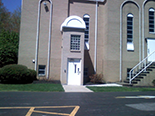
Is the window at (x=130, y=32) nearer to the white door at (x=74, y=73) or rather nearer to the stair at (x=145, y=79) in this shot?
the stair at (x=145, y=79)

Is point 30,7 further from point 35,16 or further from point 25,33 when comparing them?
point 25,33

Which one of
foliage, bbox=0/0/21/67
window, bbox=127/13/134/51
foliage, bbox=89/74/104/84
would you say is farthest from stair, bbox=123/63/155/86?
foliage, bbox=0/0/21/67

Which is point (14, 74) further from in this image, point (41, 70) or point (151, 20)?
point (151, 20)

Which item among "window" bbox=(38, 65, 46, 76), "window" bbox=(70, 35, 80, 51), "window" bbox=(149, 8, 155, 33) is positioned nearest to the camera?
"window" bbox=(70, 35, 80, 51)

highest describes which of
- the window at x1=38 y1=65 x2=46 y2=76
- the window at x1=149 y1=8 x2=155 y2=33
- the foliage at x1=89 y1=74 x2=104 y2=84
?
the window at x1=149 y1=8 x2=155 y2=33

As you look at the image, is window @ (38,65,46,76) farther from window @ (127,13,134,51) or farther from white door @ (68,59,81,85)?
window @ (127,13,134,51)

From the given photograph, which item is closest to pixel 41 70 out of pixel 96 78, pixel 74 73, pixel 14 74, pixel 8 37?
pixel 14 74

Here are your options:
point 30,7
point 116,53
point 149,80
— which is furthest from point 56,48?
point 149,80

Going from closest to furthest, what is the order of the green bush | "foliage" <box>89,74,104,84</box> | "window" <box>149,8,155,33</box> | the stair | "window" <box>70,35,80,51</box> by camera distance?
the green bush < the stair < "window" <box>70,35,80,51</box> < "foliage" <box>89,74,104,84</box> < "window" <box>149,8,155,33</box>

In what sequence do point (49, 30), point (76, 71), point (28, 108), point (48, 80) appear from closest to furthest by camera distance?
1. point (28, 108)
2. point (76, 71)
3. point (48, 80)
4. point (49, 30)

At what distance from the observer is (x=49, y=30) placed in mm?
18422

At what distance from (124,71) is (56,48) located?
7.58 m

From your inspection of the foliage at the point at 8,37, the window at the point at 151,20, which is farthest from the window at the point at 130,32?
the foliage at the point at 8,37

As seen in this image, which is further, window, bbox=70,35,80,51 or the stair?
window, bbox=70,35,80,51
